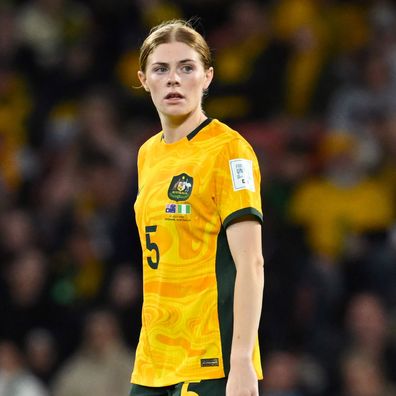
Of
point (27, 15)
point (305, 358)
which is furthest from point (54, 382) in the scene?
point (27, 15)

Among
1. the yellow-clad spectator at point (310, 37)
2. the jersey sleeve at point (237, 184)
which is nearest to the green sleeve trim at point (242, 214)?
the jersey sleeve at point (237, 184)

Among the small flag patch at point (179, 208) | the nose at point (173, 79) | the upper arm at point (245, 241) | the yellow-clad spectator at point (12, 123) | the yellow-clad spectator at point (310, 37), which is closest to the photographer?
the upper arm at point (245, 241)

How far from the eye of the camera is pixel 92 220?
9.17m

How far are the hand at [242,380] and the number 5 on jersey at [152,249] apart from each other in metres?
0.50

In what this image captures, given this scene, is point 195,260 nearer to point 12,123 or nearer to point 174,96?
point 174,96

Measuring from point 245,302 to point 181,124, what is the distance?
72 cm

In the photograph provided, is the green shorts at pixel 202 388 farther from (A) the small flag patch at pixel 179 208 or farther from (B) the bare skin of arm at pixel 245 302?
(A) the small flag patch at pixel 179 208

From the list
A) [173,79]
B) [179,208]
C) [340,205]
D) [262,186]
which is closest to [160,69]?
[173,79]

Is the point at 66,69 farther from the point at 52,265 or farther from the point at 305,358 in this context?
the point at 305,358

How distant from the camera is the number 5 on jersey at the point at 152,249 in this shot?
151 inches

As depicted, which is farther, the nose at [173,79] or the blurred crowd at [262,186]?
the blurred crowd at [262,186]

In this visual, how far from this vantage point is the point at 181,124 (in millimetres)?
3955

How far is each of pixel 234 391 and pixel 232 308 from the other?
12.1 inches

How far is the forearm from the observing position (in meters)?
3.55
